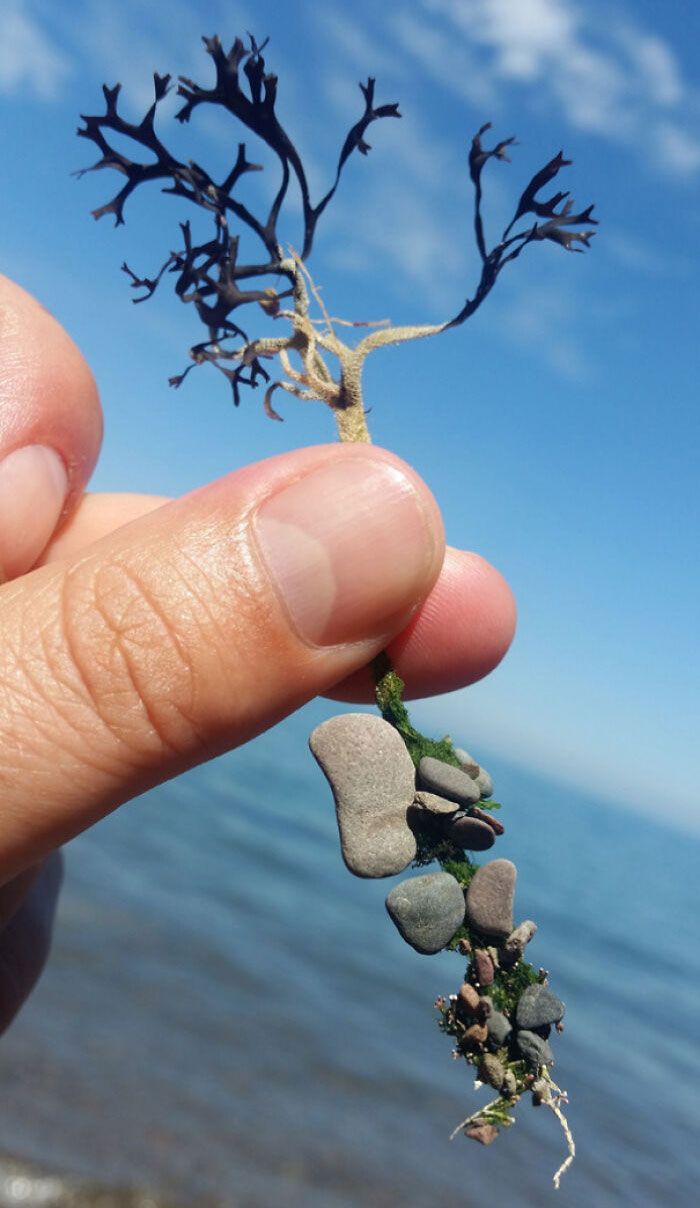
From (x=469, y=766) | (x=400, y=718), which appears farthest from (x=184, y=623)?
(x=469, y=766)

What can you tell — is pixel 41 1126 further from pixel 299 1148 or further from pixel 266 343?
pixel 266 343

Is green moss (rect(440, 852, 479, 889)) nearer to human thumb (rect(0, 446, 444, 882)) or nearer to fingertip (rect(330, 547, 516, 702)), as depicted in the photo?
human thumb (rect(0, 446, 444, 882))

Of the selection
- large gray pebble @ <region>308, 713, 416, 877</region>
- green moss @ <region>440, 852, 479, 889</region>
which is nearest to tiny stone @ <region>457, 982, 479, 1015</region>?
green moss @ <region>440, 852, 479, 889</region>

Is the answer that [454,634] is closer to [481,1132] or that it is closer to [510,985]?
[510,985]

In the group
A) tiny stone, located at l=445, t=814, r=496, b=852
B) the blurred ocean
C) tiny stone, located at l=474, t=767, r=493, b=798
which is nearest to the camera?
tiny stone, located at l=445, t=814, r=496, b=852

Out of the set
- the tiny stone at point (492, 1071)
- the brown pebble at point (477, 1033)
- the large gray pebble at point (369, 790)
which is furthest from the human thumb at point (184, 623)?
the tiny stone at point (492, 1071)

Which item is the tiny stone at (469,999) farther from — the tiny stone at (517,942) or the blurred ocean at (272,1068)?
the blurred ocean at (272,1068)
